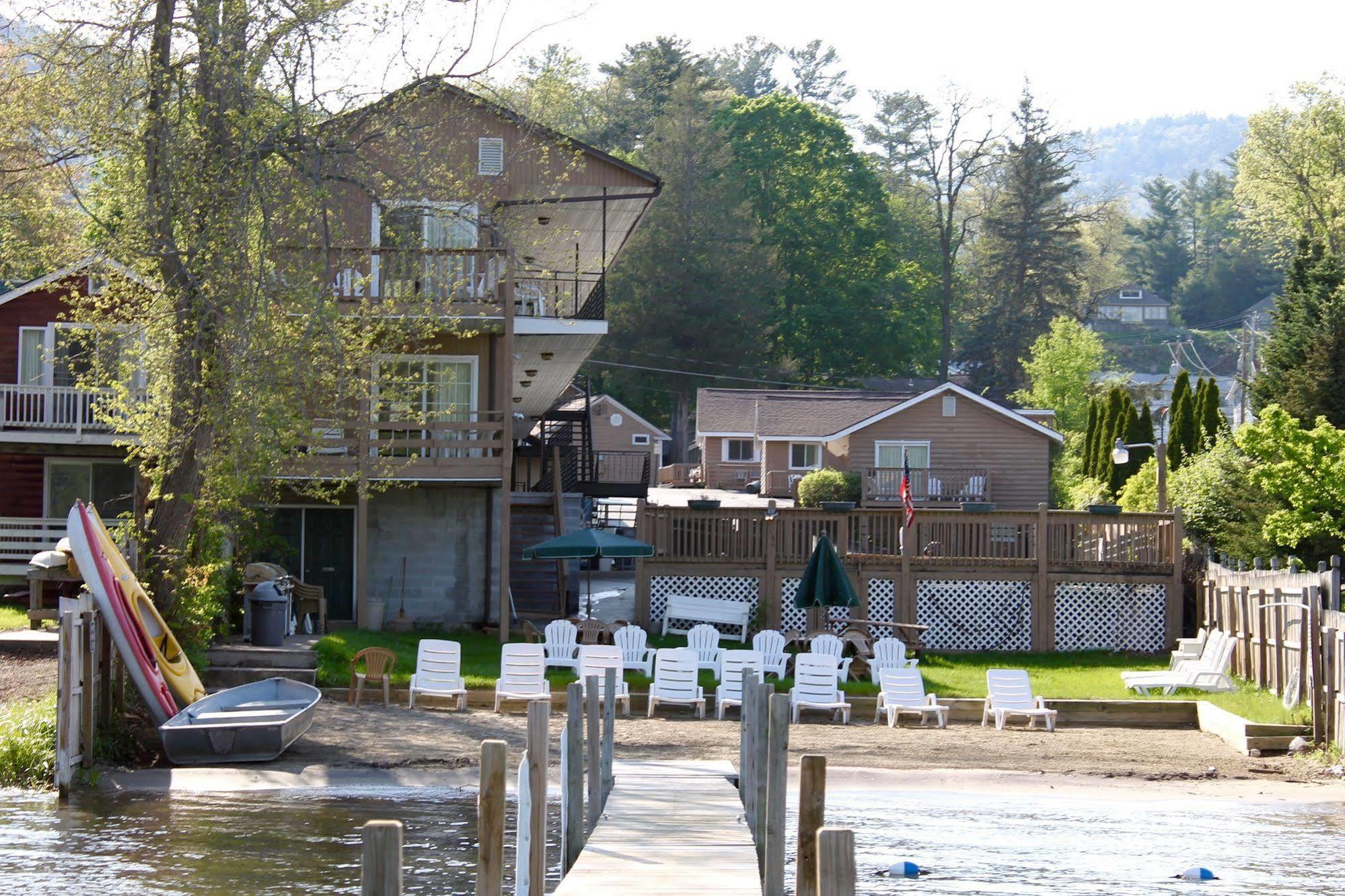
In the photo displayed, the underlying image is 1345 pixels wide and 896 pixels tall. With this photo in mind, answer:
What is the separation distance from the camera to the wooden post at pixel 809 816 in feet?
28.6

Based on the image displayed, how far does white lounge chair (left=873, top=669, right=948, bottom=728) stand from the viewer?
71.8 ft

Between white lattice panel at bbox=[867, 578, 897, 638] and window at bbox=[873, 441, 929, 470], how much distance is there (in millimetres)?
19284

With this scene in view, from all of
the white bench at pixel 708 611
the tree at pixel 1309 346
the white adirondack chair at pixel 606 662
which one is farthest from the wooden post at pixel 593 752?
the tree at pixel 1309 346

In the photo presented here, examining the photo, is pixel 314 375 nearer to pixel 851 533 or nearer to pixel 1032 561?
pixel 851 533

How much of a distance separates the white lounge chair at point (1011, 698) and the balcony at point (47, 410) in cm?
1832

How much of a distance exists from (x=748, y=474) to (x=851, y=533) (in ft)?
110

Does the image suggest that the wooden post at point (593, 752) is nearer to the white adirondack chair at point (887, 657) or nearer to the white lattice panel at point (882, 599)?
the white adirondack chair at point (887, 657)

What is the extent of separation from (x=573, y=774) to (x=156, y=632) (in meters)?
9.64

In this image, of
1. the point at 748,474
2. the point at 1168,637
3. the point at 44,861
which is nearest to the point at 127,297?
the point at 44,861

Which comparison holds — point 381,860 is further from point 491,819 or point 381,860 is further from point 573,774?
point 573,774

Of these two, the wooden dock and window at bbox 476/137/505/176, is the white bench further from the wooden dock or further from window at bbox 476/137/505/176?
the wooden dock

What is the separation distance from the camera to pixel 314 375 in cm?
2200

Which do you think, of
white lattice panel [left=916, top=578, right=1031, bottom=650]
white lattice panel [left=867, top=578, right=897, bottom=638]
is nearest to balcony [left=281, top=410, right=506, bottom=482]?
white lattice panel [left=867, top=578, right=897, bottom=638]

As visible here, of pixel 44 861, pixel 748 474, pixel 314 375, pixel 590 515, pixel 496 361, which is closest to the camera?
pixel 44 861
